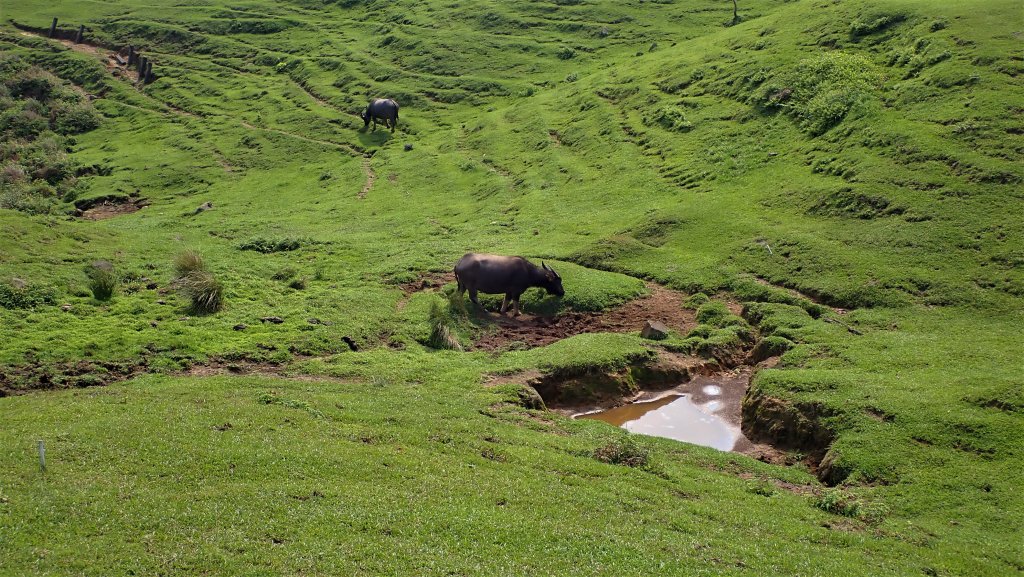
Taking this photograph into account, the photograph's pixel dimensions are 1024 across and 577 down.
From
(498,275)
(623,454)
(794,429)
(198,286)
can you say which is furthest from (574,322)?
(198,286)

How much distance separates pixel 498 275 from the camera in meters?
28.6

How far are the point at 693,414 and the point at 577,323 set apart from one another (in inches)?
→ 284

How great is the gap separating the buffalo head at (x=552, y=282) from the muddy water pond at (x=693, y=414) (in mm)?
7396

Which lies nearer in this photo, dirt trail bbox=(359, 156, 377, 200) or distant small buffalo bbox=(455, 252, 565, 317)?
distant small buffalo bbox=(455, 252, 565, 317)

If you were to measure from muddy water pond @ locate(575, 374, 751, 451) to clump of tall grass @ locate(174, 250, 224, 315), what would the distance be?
44.9ft

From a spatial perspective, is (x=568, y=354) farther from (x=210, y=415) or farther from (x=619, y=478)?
(x=210, y=415)

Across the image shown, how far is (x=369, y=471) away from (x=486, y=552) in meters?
3.64

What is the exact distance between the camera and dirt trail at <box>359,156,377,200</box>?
53062 mm

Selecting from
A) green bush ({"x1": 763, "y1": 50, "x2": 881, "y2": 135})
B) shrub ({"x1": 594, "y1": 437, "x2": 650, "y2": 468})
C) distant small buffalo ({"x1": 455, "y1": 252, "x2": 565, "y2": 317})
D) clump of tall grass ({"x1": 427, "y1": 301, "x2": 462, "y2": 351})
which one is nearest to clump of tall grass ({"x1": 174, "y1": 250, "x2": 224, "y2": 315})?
clump of tall grass ({"x1": 427, "y1": 301, "x2": 462, "y2": 351})

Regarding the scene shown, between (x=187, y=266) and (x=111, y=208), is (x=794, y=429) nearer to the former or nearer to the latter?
(x=187, y=266)

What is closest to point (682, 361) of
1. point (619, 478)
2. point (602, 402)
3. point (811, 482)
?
point (602, 402)

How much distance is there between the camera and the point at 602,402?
2316cm

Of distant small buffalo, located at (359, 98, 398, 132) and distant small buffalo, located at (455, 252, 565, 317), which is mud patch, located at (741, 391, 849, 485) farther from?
distant small buffalo, located at (359, 98, 398, 132)

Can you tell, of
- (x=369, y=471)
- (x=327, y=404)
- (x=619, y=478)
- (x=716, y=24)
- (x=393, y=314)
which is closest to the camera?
(x=369, y=471)
